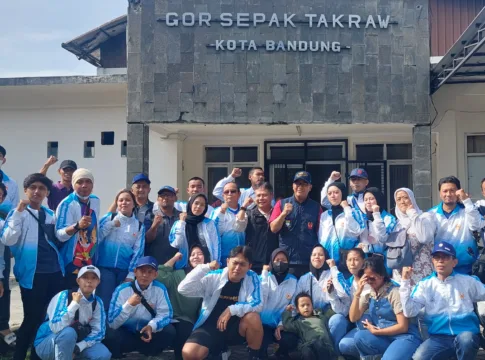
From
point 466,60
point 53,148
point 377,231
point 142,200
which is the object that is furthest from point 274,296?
point 53,148

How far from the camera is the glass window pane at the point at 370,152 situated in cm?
1289

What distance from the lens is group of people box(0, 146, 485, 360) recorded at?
4.97m

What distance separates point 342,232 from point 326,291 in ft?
2.14

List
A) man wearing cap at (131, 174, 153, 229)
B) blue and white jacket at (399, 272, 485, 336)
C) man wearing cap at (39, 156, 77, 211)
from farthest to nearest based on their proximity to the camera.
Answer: man wearing cap at (39, 156, 77, 211), man wearing cap at (131, 174, 153, 229), blue and white jacket at (399, 272, 485, 336)

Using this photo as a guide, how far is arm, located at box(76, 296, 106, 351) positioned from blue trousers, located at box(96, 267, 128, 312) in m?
0.38

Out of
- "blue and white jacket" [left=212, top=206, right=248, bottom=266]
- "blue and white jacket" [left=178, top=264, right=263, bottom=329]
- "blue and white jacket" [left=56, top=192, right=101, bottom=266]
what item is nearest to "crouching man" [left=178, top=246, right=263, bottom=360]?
"blue and white jacket" [left=178, top=264, right=263, bottom=329]

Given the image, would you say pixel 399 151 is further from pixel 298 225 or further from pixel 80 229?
pixel 80 229

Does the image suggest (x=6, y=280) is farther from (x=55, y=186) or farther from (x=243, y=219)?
(x=243, y=219)

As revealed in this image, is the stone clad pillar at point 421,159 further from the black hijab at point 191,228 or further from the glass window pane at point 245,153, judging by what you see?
the black hijab at point 191,228

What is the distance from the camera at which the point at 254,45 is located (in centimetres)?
1008

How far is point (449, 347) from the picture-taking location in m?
4.87

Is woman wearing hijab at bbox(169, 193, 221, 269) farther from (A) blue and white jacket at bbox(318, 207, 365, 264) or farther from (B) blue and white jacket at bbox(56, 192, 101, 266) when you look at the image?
(A) blue and white jacket at bbox(318, 207, 365, 264)

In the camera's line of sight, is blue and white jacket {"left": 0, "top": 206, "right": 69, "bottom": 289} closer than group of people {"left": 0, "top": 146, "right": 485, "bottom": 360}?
No

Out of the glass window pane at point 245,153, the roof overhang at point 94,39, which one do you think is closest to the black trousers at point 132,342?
the glass window pane at point 245,153
